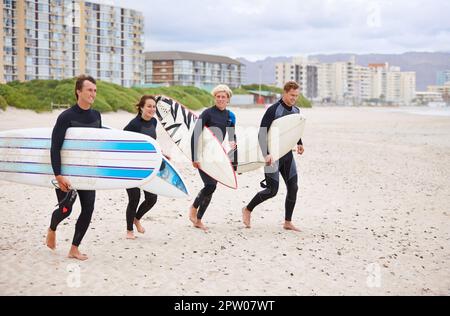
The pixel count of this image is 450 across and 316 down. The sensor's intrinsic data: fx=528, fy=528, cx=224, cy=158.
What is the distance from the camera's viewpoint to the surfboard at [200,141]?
5684 mm

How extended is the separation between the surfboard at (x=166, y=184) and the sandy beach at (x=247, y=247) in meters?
0.48

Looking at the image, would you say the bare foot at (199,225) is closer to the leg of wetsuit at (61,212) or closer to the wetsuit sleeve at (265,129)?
the wetsuit sleeve at (265,129)

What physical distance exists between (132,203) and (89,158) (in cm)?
80

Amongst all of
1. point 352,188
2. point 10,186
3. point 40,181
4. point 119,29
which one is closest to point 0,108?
point 10,186

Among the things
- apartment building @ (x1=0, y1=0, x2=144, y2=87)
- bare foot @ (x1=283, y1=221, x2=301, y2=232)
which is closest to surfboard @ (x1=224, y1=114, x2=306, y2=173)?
bare foot @ (x1=283, y1=221, x2=301, y2=232)

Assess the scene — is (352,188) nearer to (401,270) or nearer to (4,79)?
(401,270)

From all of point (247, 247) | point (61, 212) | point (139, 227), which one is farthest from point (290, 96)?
point (61, 212)

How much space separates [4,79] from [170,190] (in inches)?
1799

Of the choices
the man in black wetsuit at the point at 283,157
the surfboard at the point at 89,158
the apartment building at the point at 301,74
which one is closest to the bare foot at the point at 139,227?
the surfboard at the point at 89,158

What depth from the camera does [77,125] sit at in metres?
4.45

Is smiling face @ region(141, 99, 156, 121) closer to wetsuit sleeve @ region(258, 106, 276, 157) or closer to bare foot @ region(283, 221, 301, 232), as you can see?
wetsuit sleeve @ region(258, 106, 276, 157)

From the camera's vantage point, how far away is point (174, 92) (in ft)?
145

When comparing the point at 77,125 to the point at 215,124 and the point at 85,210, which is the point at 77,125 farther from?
the point at 215,124

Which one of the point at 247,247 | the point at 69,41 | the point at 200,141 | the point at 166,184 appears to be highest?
the point at 69,41
